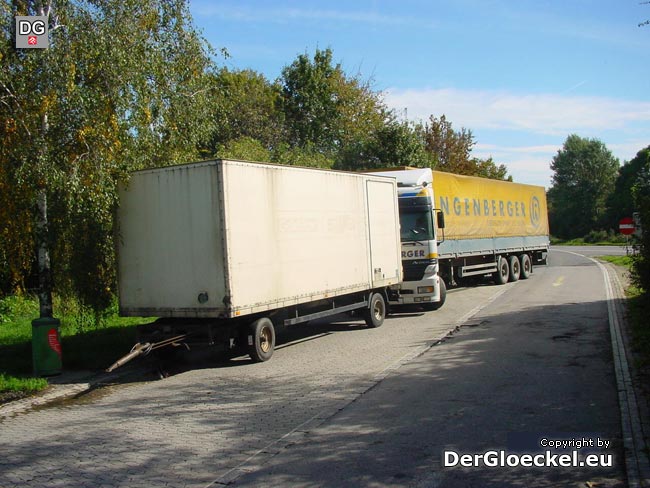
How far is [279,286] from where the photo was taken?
11609 mm

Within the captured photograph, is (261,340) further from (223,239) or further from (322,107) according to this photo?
(322,107)

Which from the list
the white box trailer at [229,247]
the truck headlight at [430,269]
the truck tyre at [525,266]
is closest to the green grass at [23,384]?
the white box trailer at [229,247]

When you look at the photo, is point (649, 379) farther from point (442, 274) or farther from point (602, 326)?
point (442, 274)

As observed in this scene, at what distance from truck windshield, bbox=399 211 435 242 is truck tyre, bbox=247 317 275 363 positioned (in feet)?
22.3

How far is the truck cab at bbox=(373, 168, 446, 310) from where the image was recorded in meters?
17.0

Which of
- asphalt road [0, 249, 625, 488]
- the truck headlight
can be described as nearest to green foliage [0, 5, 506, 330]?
asphalt road [0, 249, 625, 488]

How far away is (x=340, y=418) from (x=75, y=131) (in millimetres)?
6397

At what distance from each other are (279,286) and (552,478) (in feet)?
22.3

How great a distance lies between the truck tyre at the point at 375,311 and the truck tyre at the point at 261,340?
12.7ft

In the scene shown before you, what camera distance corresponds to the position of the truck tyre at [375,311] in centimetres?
1516

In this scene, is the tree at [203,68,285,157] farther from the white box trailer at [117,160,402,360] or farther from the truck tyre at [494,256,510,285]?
the white box trailer at [117,160,402,360]

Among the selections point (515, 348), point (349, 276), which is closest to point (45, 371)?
point (349, 276)

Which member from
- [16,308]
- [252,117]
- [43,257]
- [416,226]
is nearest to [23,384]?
[43,257]

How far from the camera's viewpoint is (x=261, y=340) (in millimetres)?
11594
